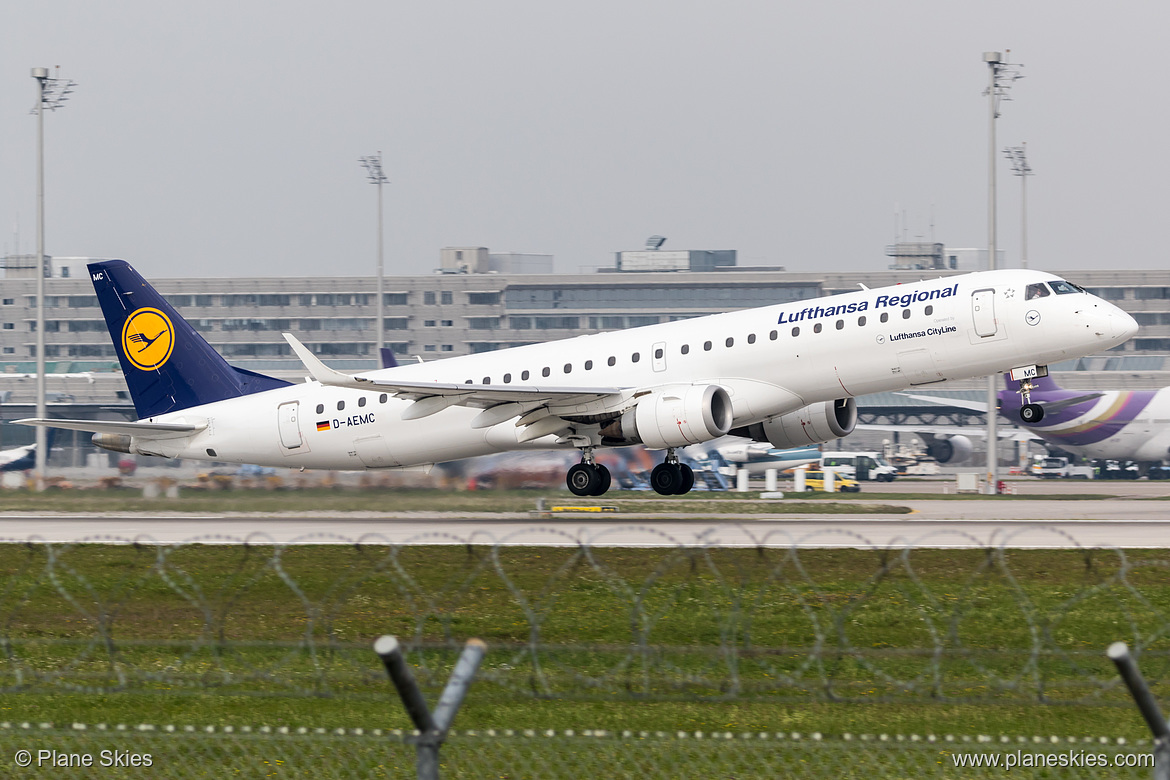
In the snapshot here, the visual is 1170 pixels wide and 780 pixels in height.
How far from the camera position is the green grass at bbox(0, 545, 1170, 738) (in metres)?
12.4

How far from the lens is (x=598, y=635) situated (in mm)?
16797

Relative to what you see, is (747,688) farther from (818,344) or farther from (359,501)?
(359,501)

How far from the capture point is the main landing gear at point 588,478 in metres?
32.5

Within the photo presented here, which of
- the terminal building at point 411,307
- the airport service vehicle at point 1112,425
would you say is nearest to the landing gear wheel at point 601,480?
the airport service vehicle at point 1112,425

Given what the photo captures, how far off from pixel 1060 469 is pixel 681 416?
57.9 m

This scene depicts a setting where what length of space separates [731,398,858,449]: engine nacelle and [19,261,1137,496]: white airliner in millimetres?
41

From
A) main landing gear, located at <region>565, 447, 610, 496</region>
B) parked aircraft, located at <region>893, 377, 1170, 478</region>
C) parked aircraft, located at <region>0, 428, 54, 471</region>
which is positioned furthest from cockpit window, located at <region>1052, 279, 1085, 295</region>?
parked aircraft, located at <region>893, 377, 1170, 478</region>

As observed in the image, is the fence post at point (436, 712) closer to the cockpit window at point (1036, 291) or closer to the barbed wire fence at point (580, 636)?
the barbed wire fence at point (580, 636)

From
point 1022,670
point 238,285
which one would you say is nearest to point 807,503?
point 1022,670

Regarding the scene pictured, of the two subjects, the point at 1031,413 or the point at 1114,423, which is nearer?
the point at 1031,413

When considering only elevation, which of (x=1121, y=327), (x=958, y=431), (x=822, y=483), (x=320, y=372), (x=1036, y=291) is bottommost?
(x=822, y=483)

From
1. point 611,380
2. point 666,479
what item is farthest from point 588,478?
point 611,380

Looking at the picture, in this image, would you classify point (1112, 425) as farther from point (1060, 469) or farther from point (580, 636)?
point (580, 636)

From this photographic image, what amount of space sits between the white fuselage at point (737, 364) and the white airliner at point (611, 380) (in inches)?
1.6
